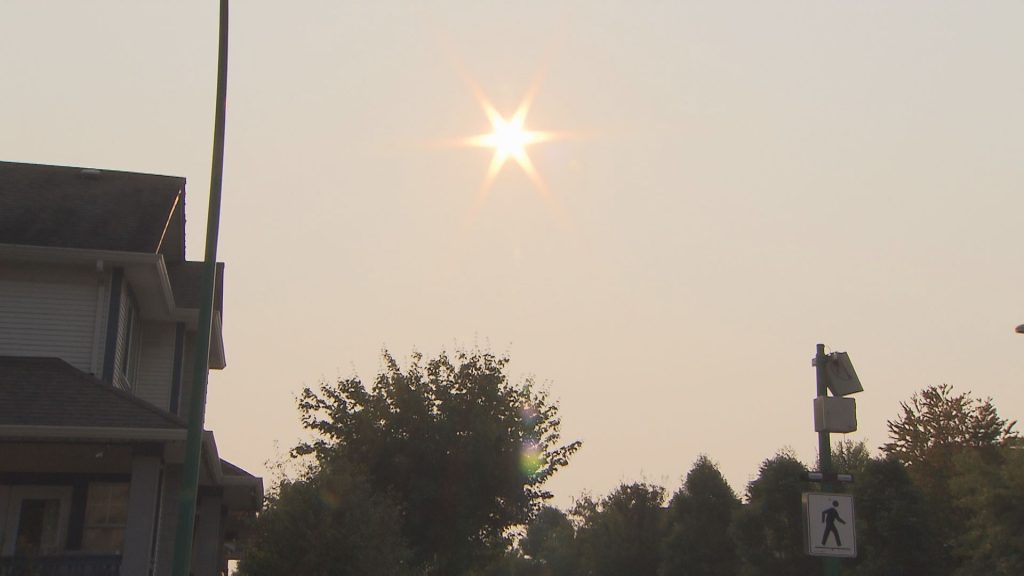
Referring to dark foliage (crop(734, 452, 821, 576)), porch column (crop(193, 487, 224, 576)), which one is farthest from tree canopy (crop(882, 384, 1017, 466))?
porch column (crop(193, 487, 224, 576))

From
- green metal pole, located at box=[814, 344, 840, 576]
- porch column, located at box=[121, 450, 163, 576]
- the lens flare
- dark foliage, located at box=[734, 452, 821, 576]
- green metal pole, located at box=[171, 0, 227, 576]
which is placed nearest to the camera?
green metal pole, located at box=[171, 0, 227, 576]

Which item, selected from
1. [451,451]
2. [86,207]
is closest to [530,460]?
[451,451]

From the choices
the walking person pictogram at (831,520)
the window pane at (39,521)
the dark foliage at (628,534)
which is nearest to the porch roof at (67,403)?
the window pane at (39,521)

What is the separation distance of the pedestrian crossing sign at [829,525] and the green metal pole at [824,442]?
0.23 meters

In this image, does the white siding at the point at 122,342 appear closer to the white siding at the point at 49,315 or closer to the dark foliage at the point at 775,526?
the white siding at the point at 49,315

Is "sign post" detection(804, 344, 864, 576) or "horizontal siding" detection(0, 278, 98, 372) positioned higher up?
"horizontal siding" detection(0, 278, 98, 372)

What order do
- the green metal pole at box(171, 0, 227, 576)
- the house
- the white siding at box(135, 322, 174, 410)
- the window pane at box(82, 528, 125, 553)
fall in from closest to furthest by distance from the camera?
the green metal pole at box(171, 0, 227, 576) → the house → the window pane at box(82, 528, 125, 553) → the white siding at box(135, 322, 174, 410)

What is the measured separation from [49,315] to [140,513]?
5194 millimetres

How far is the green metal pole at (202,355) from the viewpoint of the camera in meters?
11.2

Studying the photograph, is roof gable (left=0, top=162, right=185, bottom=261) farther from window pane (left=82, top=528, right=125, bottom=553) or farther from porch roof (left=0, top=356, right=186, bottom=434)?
window pane (left=82, top=528, right=125, bottom=553)

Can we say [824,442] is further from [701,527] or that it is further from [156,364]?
[701,527]

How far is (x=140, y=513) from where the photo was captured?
16297 millimetres

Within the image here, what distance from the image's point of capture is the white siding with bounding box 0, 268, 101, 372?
1934 cm

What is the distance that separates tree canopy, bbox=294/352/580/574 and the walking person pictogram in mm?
20502
